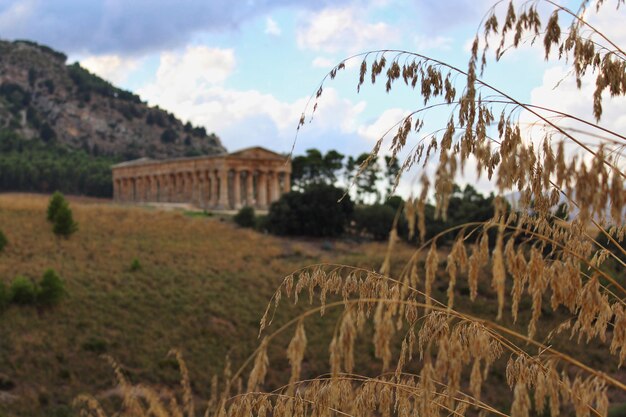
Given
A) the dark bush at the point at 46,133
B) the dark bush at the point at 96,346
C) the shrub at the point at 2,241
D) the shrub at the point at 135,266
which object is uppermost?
the dark bush at the point at 46,133

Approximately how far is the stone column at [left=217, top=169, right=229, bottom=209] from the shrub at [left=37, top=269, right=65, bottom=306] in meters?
34.0

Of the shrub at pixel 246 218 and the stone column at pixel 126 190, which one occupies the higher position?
the stone column at pixel 126 190

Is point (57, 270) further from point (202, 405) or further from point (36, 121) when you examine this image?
point (36, 121)

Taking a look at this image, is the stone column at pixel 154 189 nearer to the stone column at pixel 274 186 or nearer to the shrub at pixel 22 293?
the stone column at pixel 274 186

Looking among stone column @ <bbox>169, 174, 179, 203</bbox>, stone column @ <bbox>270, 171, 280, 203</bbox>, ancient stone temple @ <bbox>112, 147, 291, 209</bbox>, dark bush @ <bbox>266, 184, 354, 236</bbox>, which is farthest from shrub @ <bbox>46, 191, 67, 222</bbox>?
stone column @ <bbox>169, 174, 179, 203</bbox>

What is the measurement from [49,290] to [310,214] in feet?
82.1

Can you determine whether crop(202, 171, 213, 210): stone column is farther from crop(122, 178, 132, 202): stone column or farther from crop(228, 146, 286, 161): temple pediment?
crop(122, 178, 132, 202): stone column

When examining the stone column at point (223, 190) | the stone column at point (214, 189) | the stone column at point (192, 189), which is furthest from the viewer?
the stone column at point (192, 189)

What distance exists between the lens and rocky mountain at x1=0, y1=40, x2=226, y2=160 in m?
127

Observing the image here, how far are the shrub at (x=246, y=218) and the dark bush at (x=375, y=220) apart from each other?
24.7ft

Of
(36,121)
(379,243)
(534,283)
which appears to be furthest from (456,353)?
(36,121)

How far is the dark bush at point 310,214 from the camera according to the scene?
54.2 m

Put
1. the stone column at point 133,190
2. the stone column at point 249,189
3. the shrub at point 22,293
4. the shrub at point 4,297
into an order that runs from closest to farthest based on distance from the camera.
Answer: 1. the shrub at point 4,297
2. the shrub at point 22,293
3. the stone column at point 249,189
4. the stone column at point 133,190

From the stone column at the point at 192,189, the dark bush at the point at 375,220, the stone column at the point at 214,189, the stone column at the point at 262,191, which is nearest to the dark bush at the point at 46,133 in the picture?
the stone column at the point at 192,189
